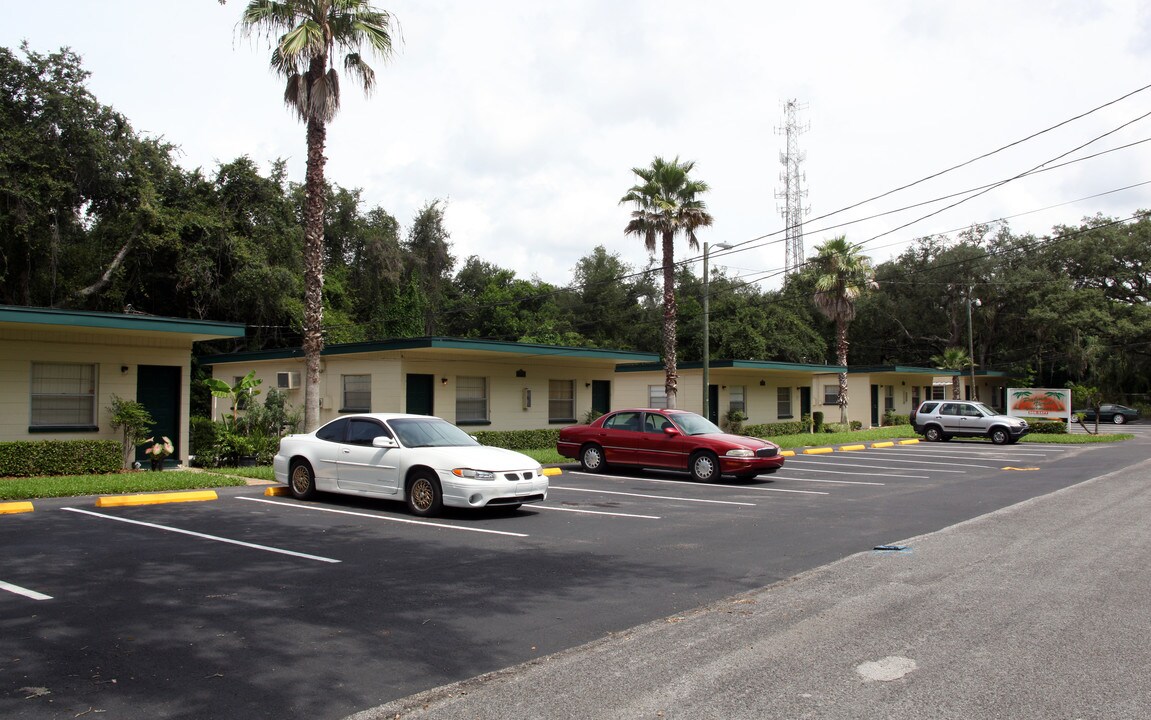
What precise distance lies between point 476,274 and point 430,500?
149 ft

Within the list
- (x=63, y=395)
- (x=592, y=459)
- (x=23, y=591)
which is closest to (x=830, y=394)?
(x=592, y=459)

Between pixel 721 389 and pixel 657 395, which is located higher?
pixel 721 389

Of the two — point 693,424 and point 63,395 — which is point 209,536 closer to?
point 63,395

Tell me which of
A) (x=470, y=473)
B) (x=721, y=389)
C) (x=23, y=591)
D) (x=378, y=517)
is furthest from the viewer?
(x=721, y=389)

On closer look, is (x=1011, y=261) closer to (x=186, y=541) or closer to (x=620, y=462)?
(x=620, y=462)

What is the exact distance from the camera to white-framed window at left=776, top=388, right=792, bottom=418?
3662 centimetres

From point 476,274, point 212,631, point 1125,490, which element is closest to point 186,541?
point 212,631

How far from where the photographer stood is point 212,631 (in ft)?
20.1

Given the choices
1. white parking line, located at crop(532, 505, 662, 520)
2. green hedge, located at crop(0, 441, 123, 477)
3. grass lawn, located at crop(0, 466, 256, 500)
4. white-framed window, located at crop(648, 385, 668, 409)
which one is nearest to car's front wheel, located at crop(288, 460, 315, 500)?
grass lawn, located at crop(0, 466, 256, 500)

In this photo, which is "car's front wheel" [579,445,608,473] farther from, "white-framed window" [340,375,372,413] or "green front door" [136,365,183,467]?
"green front door" [136,365,183,467]

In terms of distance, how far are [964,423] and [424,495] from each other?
89.2 ft

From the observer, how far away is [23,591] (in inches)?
283

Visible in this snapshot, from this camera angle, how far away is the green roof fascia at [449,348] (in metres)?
20.7

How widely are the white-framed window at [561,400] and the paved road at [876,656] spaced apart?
702 inches
